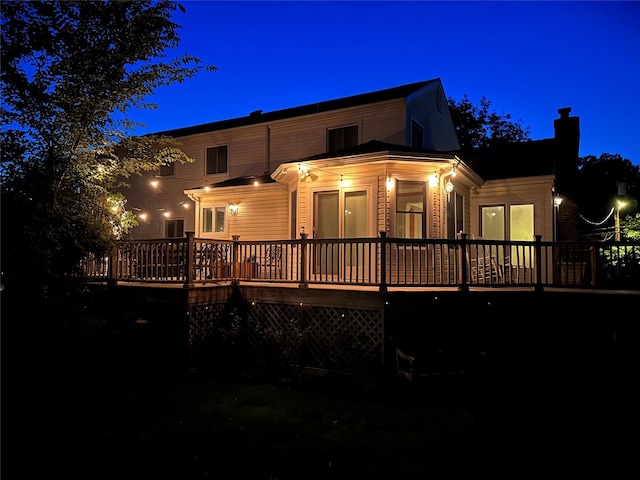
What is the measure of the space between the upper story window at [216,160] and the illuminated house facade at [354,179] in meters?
0.04

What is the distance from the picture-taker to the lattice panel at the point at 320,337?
306 inches

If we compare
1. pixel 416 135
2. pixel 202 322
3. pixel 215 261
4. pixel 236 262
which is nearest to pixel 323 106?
pixel 416 135

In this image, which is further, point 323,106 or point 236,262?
point 323,106

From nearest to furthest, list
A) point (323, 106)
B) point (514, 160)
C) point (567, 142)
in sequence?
1. point (514, 160)
2. point (323, 106)
3. point (567, 142)

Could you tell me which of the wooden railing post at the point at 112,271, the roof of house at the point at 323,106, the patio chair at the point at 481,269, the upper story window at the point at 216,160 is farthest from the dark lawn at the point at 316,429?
the upper story window at the point at 216,160

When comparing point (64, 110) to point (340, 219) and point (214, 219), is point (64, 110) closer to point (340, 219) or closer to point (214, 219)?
point (340, 219)

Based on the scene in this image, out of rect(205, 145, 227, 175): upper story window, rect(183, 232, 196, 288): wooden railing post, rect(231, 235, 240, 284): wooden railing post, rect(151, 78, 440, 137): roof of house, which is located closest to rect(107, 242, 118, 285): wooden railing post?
rect(183, 232, 196, 288): wooden railing post

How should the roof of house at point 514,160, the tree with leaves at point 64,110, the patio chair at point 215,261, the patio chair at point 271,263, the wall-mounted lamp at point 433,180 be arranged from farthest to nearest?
the roof of house at point 514,160 → the wall-mounted lamp at point 433,180 → the patio chair at point 215,261 → the patio chair at point 271,263 → the tree with leaves at point 64,110

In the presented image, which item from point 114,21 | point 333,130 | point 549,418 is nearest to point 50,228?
point 114,21

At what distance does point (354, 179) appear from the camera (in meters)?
10.6

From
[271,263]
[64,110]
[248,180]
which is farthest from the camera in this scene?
[248,180]

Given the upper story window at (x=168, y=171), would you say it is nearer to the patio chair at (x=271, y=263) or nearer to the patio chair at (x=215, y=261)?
the patio chair at (x=271, y=263)

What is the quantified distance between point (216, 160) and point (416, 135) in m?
7.65

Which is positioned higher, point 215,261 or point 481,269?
point 215,261
